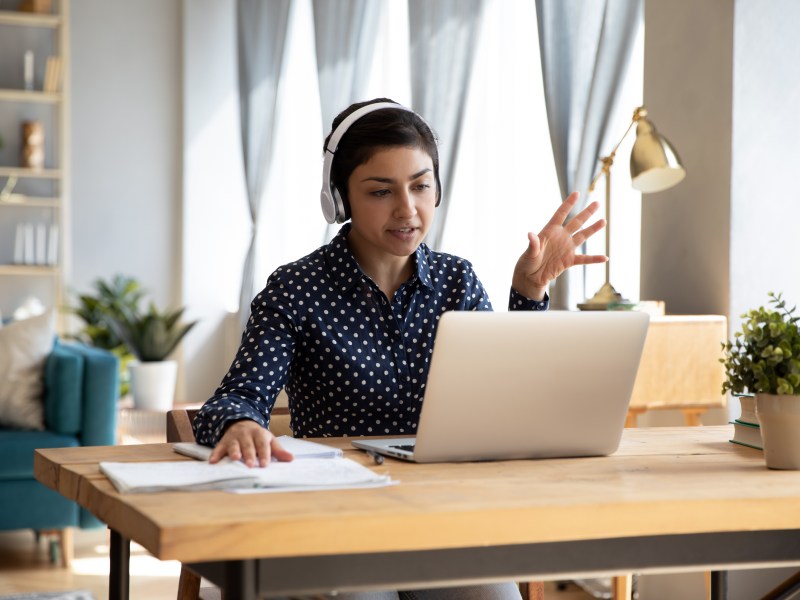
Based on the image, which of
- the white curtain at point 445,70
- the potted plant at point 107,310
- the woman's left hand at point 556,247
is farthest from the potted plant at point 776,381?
the potted plant at point 107,310

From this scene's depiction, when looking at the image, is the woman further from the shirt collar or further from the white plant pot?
the white plant pot

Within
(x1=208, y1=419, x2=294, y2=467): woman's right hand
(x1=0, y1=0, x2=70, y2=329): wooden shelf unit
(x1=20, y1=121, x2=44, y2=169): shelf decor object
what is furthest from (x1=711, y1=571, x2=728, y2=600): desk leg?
(x1=20, y1=121, x2=44, y2=169): shelf decor object

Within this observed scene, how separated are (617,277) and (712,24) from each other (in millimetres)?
1121

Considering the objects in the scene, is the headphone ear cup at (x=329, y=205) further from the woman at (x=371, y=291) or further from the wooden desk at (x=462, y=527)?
the wooden desk at (x=462, y=527)

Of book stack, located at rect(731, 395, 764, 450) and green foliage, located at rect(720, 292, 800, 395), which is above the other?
green foliage, located at rect(720, 292, 800, 395)

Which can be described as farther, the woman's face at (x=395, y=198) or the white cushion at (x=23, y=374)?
the white cushion at (x=23, y=374)

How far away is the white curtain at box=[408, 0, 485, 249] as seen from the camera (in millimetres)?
4410

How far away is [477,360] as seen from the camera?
4.58ft

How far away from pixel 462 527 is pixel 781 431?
56 centimetres

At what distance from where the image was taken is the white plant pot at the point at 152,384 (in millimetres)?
6078

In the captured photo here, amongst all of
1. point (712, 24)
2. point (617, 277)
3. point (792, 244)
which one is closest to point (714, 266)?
point (792, 244)

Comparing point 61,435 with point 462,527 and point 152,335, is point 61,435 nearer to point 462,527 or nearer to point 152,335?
point 152,335

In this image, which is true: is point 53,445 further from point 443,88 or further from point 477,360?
point 477,360

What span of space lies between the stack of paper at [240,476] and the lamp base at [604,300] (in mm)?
1633
